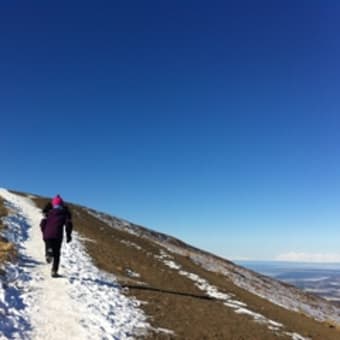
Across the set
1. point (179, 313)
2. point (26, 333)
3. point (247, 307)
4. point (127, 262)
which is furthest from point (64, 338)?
point (127, 262)

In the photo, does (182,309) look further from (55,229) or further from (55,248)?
(55,229)

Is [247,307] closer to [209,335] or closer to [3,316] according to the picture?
[209,335]

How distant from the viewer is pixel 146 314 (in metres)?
15.3

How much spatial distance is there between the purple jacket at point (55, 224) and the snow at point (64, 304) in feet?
5.43

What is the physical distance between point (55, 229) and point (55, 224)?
8.8 inches

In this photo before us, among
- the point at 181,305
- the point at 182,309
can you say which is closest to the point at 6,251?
the point at 181,305

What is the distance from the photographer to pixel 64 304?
14.0m

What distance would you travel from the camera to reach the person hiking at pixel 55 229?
17.3 m

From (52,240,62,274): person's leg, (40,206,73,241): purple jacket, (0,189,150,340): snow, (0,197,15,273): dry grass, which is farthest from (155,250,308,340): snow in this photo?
(0,197,15,273): dry grass

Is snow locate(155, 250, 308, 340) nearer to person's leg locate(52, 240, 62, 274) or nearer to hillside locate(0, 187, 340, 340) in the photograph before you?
hillside locate(0, 187, 340, 340)

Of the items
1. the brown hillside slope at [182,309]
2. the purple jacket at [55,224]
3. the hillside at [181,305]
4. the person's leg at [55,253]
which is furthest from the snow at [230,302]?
the purple jacket at [55,224]

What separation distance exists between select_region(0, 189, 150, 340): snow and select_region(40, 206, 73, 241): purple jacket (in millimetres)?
1656

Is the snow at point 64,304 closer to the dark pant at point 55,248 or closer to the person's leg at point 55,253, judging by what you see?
the person's leg at point 55,253

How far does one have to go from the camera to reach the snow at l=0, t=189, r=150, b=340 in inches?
458
